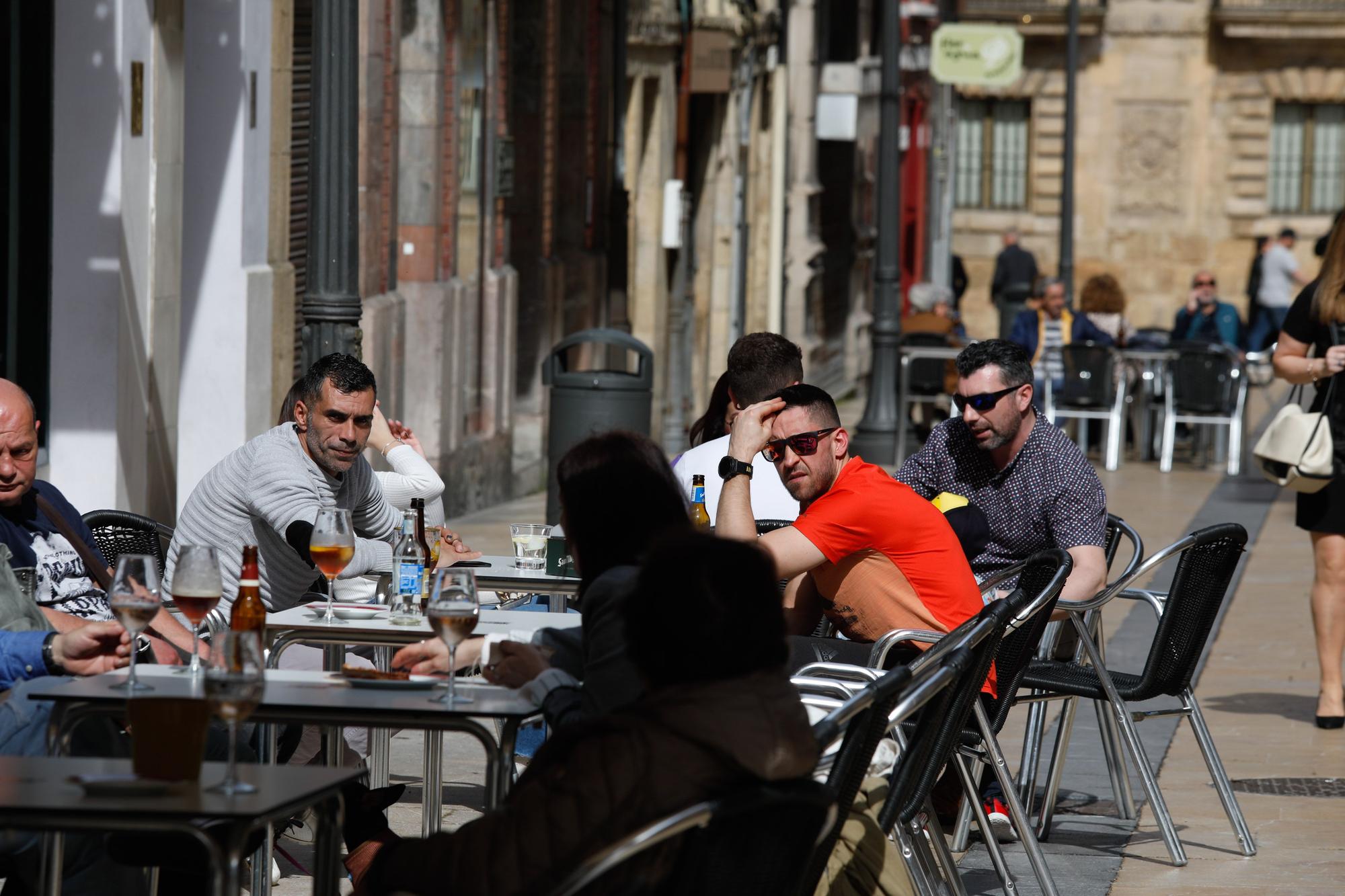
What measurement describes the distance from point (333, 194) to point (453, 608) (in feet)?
11.5

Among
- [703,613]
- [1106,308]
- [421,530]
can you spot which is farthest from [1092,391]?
[703,613]

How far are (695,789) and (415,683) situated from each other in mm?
1125

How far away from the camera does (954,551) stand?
5984mm

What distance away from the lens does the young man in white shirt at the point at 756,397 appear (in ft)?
23.0

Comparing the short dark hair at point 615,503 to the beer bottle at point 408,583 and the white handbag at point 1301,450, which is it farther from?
the white handbag at point 1301,450

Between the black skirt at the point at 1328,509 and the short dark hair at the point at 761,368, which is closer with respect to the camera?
the short dark hair at the point at 761,368

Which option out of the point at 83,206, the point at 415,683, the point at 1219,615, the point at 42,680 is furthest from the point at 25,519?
the point at 1219,615

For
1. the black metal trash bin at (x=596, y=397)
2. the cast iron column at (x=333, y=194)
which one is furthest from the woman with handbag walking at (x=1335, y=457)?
the black metal trash bin at (x=596, y=397)

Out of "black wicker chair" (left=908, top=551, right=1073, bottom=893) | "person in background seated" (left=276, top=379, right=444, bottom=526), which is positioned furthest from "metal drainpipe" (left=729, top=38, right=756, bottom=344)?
"black wicker chair" (left=908, top=551, right=1073, bottom=893)

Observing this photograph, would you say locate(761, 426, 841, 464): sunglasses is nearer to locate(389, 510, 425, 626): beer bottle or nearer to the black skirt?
locate(389, 510, 425, 626): beer bottle

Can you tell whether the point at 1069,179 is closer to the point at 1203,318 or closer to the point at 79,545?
the point at 1203,318

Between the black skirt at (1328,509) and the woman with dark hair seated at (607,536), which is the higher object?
the woman with dark hair seated at (607,536)

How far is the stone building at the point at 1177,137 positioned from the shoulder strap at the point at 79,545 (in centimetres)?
3540

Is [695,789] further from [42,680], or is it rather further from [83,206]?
[83,206]
